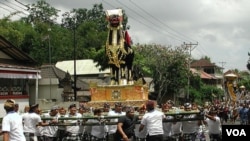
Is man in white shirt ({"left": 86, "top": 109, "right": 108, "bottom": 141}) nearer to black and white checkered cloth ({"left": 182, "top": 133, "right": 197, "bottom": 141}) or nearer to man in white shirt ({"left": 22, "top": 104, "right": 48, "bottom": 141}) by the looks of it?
man in white shirt ({"left": 22, "top": 104, "right": 48, "bottom": 141})

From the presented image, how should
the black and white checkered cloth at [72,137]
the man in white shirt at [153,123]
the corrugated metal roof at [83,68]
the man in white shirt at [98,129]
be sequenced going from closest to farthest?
the man in white shirt at [153,123], the man in white shirt at [98,129], the black and white checkered cloth at [72,137], the corrugated metal roof at [83,68]

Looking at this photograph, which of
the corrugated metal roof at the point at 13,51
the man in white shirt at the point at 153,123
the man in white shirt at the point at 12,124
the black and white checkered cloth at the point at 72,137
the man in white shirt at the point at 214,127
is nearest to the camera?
the man in white shirt at the point at 12,124

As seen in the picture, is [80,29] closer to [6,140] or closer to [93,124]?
[93,124]

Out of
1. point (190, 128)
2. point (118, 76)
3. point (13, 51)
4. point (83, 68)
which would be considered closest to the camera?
point (190, 128)

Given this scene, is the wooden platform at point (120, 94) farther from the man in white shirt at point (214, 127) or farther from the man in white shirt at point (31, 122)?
the man in white shirt at point (31, 122)

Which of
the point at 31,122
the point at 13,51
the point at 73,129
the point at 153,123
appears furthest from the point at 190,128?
the point at 13,51

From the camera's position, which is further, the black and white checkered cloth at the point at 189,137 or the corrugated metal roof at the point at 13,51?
the corrugated metal roof at the point at 13,51

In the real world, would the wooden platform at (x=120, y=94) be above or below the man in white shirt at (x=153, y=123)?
above

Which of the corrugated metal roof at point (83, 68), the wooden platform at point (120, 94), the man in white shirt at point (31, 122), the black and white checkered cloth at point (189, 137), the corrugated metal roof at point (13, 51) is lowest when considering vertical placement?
the black and white checkered cloth at point (189, 137)

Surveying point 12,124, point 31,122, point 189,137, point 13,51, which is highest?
point 13,51

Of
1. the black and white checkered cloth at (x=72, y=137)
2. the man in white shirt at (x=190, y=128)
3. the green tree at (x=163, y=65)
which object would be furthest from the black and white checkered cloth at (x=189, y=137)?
the green tree at (x=163, y=65)

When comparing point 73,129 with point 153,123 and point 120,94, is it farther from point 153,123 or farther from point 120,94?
point 120,94

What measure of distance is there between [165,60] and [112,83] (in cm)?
3055

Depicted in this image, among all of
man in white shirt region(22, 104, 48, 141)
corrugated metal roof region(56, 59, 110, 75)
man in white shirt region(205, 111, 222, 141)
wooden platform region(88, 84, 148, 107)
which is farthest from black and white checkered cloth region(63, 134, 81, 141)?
corrugated metal roof region(56, 59, 110, 75)
